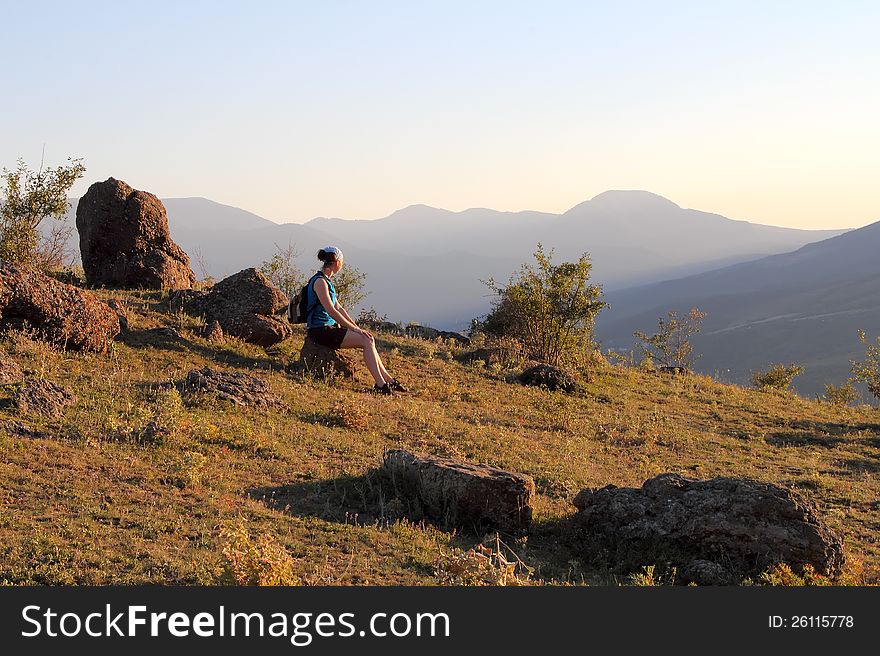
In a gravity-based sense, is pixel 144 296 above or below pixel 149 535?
above

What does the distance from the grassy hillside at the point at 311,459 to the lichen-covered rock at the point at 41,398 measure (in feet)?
0.53

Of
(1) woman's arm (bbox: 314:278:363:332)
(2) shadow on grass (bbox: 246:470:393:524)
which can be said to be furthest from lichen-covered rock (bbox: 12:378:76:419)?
(1) woman's arm (bbox: 314:278:363:332)

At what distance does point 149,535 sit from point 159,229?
54.2ft

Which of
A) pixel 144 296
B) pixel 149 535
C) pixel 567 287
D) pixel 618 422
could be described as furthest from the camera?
pixel 567 287

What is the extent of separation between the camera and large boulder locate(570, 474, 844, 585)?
7.71 meters

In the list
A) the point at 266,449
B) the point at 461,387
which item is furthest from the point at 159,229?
the point at 266,449

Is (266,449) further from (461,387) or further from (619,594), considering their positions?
(461,387)

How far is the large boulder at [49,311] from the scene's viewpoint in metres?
12.7

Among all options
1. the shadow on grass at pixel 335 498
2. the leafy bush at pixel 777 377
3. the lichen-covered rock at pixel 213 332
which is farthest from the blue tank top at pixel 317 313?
the leafy bush at pixel 777 377

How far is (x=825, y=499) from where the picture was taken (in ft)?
36.8

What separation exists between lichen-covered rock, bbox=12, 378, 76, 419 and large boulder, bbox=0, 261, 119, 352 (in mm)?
2905

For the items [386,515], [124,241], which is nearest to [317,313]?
[386,515]

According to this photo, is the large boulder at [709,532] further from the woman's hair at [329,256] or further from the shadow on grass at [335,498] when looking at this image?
the woman's hair at [329,256]

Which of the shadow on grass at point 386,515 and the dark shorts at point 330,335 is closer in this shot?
the shadow on grass at point 386,515
